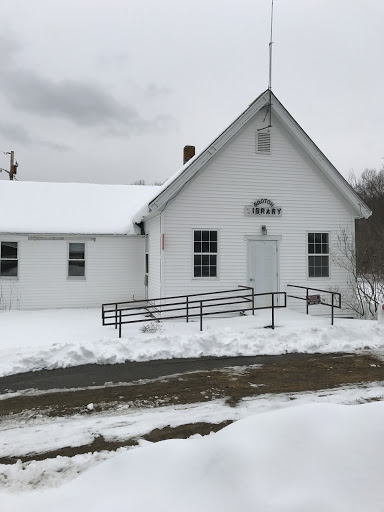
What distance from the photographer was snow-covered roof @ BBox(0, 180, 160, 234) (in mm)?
16719

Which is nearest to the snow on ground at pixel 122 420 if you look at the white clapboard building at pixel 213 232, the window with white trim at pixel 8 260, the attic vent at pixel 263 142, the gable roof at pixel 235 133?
the white clapboard building at pixel 213 232

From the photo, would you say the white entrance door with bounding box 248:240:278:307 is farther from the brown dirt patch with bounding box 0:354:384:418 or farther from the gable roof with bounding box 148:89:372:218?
the brown dirt patch with bounding box 0:354:384:418

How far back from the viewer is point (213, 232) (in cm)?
1426

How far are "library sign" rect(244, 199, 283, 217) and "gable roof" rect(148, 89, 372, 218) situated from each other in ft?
7.57

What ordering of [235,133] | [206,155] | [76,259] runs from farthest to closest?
1. [76,259]
2. [235,133]
3. [206,155]

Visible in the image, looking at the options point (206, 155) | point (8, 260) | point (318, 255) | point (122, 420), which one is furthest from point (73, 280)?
point (122, 420)

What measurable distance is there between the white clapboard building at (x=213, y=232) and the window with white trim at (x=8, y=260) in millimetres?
40

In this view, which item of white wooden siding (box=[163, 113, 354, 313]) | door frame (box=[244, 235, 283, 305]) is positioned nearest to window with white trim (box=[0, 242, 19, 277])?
white wooden siding (box=[163, 113, 354, 313])

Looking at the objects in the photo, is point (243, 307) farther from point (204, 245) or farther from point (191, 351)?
point (191, 351)

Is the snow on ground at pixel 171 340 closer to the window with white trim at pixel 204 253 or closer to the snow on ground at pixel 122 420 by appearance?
the window with white trim at pixel 204 253

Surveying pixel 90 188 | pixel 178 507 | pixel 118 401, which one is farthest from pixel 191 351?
pixel 90 188

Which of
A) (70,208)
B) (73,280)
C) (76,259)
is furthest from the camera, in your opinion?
(70,208)

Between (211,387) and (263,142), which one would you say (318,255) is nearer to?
(263,142)

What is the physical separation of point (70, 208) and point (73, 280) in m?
3.52
